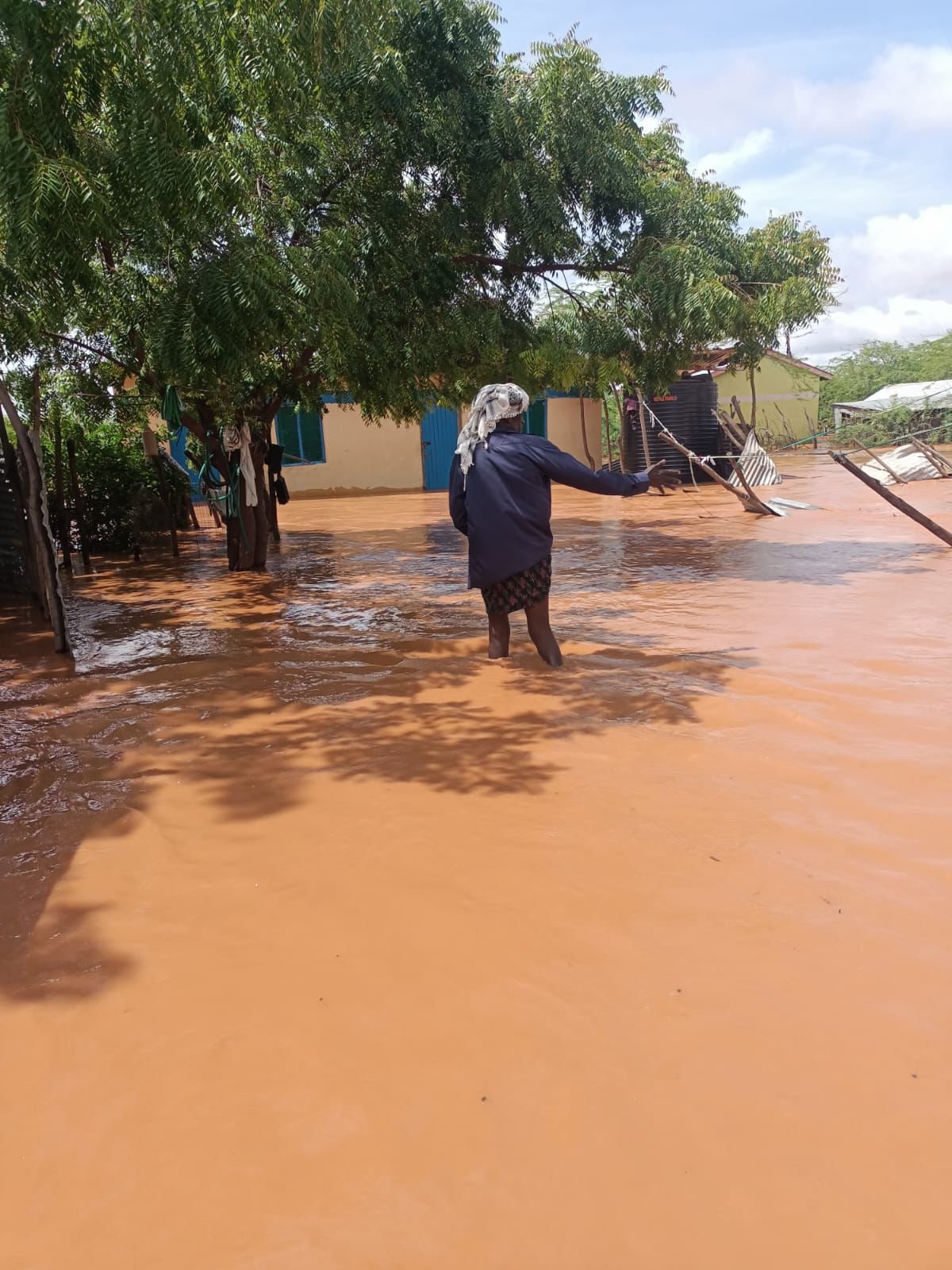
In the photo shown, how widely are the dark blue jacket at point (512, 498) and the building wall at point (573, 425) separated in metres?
18.6

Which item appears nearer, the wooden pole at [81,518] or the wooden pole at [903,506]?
the wooden pole at [903,506]

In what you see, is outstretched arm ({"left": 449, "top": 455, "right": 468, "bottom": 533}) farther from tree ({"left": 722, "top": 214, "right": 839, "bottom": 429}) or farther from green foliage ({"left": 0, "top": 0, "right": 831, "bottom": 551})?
tree ({"left": 722, "top": 214, "right": 839, "bottom": 429})

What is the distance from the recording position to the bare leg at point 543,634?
5305 mm

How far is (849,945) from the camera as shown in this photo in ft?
8.29

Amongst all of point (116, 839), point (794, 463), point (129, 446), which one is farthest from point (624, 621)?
point (794, 463)

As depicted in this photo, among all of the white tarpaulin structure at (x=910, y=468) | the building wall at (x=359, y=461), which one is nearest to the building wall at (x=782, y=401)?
the white tarpaulin structure at (x=910, y=468)

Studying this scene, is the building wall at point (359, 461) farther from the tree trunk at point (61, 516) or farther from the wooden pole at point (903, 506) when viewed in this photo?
the wooden pole at point (903, 506)

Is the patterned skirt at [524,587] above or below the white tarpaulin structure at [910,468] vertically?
below

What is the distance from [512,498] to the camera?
5.02 metres

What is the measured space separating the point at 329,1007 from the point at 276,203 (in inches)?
260

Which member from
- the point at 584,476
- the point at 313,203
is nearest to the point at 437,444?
the point at 313,203

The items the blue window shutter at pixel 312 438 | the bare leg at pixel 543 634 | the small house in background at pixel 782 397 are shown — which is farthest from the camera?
the small house in background at pixel 782 397

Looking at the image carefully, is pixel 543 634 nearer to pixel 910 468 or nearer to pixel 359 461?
pixel 359 461

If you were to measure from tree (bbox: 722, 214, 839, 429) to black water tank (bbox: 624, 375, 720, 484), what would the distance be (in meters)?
10.1
